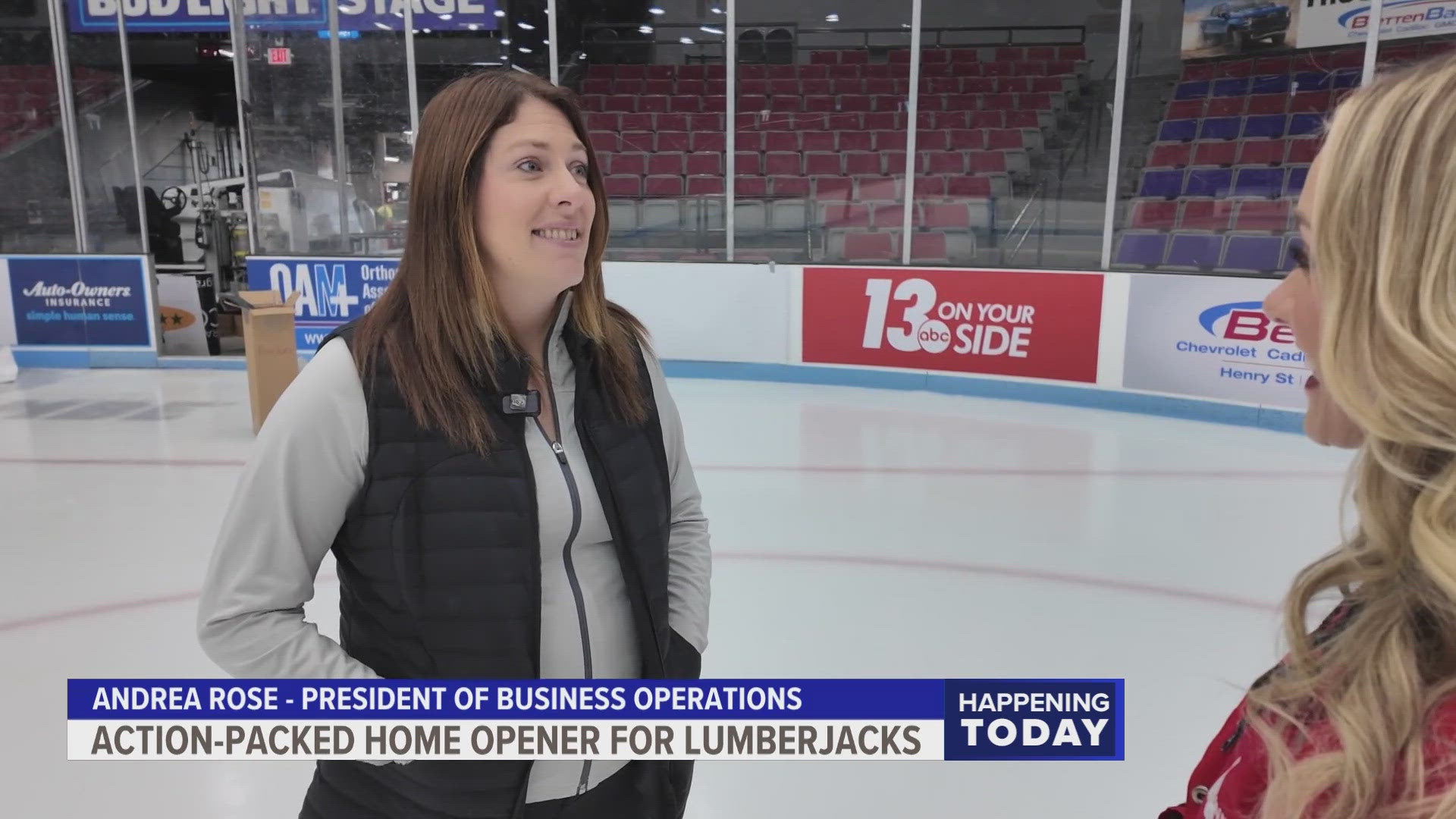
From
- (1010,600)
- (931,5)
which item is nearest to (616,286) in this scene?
(931,5)

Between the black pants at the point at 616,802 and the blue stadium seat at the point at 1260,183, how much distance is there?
5921 millimetres

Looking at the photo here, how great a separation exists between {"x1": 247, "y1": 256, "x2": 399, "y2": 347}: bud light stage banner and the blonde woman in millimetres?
7298

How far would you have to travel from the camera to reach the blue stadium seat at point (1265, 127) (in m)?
5.87

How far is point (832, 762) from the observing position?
2041 mm

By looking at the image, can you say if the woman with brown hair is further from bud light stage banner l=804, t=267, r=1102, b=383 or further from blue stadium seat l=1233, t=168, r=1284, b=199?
blue stadium seat l=1233, t=168, r=1284, b=199

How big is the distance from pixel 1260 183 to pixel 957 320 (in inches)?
79.5

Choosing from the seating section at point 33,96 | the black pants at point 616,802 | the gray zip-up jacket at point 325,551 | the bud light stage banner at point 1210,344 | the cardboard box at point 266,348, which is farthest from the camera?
the seating section at point 33,96

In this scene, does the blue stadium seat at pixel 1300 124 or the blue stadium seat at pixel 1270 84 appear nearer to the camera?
the blue stadium seat at pixel 1300 124

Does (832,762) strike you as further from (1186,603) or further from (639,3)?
(639,3)

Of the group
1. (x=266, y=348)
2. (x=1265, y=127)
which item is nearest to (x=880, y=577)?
(x=266, y=348)

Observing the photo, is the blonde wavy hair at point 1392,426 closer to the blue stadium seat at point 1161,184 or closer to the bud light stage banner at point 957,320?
the bud light stage banner at point 957,320

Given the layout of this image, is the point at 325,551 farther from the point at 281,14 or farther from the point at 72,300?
the point at 72,300

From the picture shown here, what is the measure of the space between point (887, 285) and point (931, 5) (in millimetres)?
2276

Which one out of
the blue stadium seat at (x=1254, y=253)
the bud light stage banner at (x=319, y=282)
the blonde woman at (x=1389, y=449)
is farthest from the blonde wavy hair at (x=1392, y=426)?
the bud light stage banner at (x=319, y=282)
